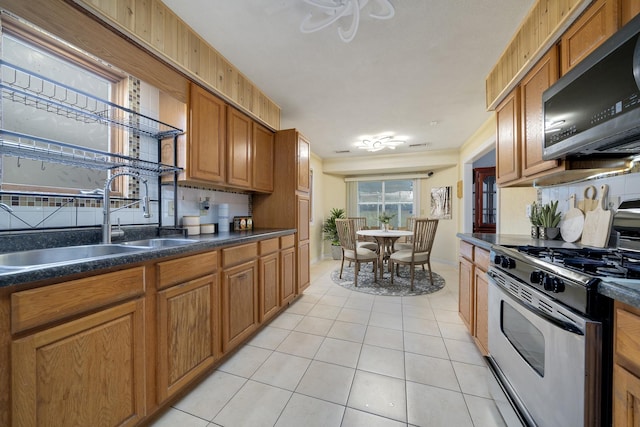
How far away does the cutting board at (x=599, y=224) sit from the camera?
1416 mm

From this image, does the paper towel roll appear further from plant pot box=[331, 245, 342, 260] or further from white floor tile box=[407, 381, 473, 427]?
plant pot box=[331, 245, 342, 260]

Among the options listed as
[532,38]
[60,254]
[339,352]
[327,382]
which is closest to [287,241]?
[339,352]

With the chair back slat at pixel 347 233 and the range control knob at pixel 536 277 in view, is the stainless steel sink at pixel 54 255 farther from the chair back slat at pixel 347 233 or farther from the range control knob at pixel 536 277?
the chair back slat at pixel 347 233

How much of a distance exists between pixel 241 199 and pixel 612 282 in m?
2.88

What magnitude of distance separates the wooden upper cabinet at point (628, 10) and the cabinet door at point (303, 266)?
9.05 feet

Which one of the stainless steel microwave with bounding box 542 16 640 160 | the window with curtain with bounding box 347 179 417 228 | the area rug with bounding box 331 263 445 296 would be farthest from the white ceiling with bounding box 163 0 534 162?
the window with curtain with bounding box 347 179 417 228

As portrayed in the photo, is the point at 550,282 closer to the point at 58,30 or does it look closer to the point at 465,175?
the point at 58,30

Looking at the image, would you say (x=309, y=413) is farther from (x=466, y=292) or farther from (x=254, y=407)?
(x=466, y=292)

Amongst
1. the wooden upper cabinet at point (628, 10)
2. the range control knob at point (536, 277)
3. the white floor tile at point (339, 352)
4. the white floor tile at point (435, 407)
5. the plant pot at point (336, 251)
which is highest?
the wooden upper cabinet at point (628, 10)

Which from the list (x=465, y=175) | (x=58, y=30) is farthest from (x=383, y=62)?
(x=465, y=175)

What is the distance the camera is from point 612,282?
0.72 m

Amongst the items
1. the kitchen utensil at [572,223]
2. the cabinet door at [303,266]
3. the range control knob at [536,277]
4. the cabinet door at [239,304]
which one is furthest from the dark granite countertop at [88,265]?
the kitchen utensil at [572,223]

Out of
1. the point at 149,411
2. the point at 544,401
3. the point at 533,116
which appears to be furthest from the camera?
the point at 533,116

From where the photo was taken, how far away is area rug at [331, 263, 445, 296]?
3.30 m
